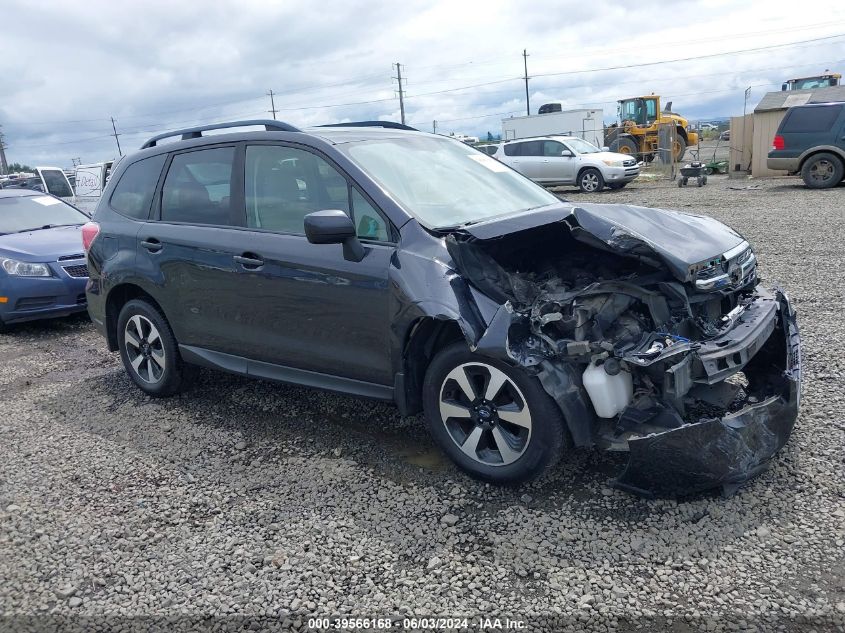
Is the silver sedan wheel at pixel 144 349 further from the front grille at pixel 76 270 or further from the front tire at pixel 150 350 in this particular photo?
the front grille at pixel 76 270

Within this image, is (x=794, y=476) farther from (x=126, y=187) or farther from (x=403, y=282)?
(x=126, y=187)

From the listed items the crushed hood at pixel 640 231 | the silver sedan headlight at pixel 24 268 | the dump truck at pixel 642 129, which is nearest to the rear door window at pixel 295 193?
the crushed hood at pixel 640 231

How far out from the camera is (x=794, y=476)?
3.38 m

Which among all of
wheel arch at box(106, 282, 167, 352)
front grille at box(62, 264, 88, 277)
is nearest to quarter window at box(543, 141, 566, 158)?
front grille at box(62, 264, 88, 277)

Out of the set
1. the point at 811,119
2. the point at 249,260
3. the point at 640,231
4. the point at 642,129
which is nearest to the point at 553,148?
the point at 811,119

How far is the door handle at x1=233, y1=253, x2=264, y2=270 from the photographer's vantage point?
416cm

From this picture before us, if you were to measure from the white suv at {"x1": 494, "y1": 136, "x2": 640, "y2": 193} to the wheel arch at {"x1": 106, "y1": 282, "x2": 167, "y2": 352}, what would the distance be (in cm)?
1579

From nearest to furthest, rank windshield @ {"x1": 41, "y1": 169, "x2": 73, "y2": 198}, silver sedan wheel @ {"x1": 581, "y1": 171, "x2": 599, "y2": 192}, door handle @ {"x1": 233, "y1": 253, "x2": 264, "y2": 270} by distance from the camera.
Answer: door handle @ {"x1": 233, "y1": 253, "x2": 264, "y2": 270}
windshield @ {"x1": 41, "y1": 169, "x2": 73, "y2": 198}
silver sedan wheel @ {"x1": 581, "y1": 171, "x2": 599, "y2": 192}

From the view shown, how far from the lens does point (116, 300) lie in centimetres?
538

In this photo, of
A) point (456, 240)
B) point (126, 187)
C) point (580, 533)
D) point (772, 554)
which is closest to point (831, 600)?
point (772, 554)

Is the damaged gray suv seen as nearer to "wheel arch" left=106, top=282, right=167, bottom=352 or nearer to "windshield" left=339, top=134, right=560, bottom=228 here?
"windshield" left=339, top=134, right=560, bottom=228

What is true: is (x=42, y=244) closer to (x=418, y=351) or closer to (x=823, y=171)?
(x=418, y=351)

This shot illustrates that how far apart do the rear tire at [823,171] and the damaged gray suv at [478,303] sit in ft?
47.4

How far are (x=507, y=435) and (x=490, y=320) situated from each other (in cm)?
58
